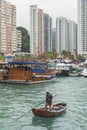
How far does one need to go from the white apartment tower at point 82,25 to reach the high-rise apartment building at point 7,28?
39.7 metres

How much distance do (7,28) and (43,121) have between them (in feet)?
383

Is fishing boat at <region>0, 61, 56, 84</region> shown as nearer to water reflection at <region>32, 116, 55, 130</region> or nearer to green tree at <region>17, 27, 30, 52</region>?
water reflection at <region>32, 116, 55, 130</region>

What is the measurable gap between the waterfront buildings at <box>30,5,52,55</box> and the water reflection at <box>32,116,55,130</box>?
405 ft

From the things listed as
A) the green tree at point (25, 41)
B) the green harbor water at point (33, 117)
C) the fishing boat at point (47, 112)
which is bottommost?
the green harbor water at point (33, 117)

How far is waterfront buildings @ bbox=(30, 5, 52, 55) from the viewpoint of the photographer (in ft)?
507

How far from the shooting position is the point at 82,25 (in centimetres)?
17488

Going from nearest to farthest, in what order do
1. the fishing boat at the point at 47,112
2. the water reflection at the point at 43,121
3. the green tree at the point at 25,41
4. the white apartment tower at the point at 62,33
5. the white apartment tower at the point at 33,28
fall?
1. the water reflection at the point at 43,121
2. the fishing boat at the point at 47,112
3. the green tree at the point at 25,41
4. the white apartment tower at the point at 33,28
5. the white apartment tower at the point at 62,33

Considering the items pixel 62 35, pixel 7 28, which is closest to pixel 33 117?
pixel 7 28

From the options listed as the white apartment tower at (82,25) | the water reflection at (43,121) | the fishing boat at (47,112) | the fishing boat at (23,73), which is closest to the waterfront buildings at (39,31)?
the white apartment tower at (82,25)

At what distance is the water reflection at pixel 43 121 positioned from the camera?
2481 cm

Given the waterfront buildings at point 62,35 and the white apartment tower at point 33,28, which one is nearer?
the white apartment tower at point 33,28

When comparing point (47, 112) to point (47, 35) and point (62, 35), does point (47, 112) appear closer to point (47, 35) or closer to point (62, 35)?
point (47, 35)


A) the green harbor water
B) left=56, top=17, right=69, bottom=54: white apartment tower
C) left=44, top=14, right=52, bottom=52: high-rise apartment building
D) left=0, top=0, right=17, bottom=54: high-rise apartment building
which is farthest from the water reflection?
left=56, top=17, right=69, bottom=54: white apartment tower

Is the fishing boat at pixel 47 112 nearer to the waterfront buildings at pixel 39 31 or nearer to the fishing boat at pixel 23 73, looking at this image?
the fishing boat at pixel 23 73
